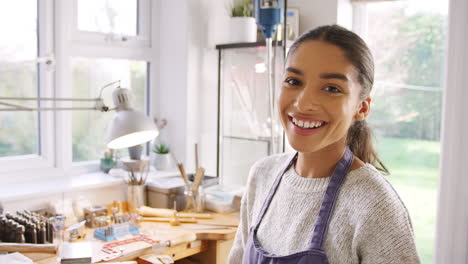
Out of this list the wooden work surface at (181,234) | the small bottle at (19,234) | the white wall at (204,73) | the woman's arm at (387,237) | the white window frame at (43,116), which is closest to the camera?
the woman's arm at (387,237)

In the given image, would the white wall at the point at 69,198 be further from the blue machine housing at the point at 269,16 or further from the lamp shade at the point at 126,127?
the blue machine housing at the point at 269,16

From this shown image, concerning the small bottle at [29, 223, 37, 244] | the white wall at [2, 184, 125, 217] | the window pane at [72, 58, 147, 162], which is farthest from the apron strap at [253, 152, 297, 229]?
the window pane at [72, 58, 147, 162]

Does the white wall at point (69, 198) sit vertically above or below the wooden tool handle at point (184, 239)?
above

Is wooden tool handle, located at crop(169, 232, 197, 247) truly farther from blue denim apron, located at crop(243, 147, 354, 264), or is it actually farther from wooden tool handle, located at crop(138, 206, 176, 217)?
blue denim apron, located at crop(243, 147, 354, 264)

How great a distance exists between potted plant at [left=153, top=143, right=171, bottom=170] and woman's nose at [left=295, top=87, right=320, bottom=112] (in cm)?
185

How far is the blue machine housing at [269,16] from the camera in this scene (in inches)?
90.8

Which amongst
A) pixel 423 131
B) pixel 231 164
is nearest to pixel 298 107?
pixel 423 131

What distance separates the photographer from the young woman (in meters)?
1.07

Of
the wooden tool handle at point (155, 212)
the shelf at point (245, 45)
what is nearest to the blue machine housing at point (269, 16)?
the shelf at point (245, 45)

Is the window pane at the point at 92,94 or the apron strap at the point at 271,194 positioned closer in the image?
the apron strap at the point at 271,194

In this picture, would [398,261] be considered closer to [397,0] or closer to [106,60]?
[397,0]

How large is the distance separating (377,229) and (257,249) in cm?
34

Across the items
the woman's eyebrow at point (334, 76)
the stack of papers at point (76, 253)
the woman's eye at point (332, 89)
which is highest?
the woman's eyebrow at point (334, 76)

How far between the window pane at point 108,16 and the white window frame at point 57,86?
0.05 m
